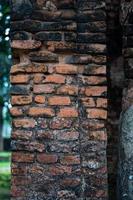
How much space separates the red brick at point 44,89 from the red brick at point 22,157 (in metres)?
0.53

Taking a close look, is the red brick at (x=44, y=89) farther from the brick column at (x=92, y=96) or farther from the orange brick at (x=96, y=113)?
the orange brick at (x=96, y=113)

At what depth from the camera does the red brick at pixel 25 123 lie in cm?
373

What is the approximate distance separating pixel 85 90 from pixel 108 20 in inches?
29.6

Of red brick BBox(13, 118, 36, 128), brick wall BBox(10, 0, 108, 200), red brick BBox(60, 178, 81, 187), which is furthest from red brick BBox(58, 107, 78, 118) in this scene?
red brick BBox(60, 178, 81, 187)

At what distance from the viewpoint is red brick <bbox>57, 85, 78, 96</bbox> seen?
12.3 feet

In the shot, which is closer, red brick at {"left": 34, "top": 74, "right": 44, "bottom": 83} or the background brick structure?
the background brick structure

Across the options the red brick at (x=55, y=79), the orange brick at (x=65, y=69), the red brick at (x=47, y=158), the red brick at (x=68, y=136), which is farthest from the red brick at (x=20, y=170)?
the orange brick at (x=65, y=69)

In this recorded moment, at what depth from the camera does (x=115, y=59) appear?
4098 millimetres

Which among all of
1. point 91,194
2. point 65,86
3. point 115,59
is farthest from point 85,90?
point 91,194

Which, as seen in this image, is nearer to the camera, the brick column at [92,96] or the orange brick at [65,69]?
the brick column at [92,96]

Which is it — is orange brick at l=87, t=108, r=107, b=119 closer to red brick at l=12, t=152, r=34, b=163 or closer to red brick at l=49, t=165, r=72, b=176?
red brick at l=49, t=165, r=72, b=176

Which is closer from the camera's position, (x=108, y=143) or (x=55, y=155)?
(x=55, y=155)

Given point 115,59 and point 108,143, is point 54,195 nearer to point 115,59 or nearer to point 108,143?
point 108,143

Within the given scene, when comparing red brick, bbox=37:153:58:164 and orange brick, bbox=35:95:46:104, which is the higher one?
A: orange brick, bbox=35:95:46:104
